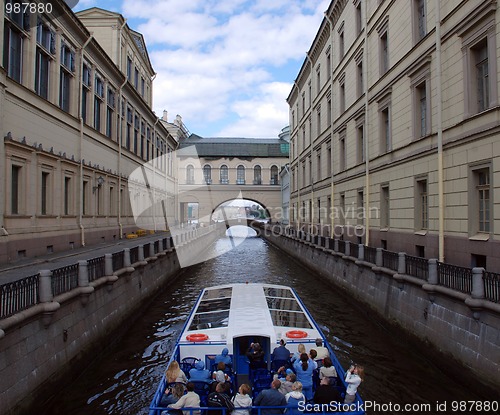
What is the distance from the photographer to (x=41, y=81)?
775 inches

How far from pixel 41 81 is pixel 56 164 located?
Answer: 3.90 metres

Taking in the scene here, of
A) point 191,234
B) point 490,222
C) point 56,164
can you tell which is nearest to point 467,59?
point 490,222

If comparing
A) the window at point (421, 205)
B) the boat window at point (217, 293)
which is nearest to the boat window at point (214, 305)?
the boat window at point (217, 293)

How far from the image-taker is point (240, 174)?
2739 inches

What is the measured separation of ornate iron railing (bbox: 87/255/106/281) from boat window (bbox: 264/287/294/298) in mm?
5299

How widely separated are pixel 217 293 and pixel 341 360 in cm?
431

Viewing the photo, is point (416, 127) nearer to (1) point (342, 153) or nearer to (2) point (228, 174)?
(1) point (342, 153)

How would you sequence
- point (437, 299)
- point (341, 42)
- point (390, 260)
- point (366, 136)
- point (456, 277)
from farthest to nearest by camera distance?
point (341, 42) → point (366, 136) → point (390, 260) → point (437, 299) → point (456, 277)

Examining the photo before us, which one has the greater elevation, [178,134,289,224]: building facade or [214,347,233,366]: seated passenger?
[178,134,289,224]: building facade

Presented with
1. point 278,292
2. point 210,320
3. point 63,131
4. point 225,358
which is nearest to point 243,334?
point 225,358

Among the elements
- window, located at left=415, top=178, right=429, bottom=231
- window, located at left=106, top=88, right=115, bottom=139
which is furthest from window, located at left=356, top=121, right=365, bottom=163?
window, located at left=106, top=88, right=115, bottom=139

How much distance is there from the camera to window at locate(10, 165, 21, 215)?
17141 mm

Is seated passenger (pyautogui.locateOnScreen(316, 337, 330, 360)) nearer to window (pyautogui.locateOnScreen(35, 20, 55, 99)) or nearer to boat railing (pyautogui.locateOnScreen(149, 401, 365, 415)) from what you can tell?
boat railing (pyautogui.locateOnScreen(149, 401, 365, 415))

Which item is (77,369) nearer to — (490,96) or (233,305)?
(233,305)
